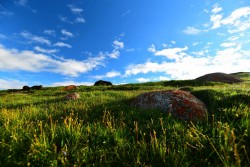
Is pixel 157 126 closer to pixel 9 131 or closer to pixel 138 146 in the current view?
pixel 138 146

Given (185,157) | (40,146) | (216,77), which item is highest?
(216,77)

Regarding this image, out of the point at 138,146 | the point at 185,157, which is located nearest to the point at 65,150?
the point at 138,146

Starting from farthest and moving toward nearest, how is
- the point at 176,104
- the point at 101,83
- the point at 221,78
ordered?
the point at 101,83
the point at 221,78
the point at 176,104

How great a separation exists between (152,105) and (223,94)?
380 centimetres

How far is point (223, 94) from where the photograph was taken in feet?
40.4

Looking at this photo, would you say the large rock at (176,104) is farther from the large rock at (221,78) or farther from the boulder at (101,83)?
the boulder at (101,83)

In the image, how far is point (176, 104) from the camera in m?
10.9

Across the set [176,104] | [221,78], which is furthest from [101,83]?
[176,104]

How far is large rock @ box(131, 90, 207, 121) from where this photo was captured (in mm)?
10156

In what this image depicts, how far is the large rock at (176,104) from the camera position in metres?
10.2

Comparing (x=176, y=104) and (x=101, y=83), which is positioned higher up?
(x=101, y=83)

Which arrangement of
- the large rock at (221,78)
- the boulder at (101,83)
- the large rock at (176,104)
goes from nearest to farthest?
1. the large rock at (176,104)
2. the large rock at (221,78)
3. the boulder at (101,83)

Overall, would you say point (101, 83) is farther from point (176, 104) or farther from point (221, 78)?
point (176, 104)

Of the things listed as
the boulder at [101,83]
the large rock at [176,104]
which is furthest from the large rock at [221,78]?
the large rock at [176,104]
